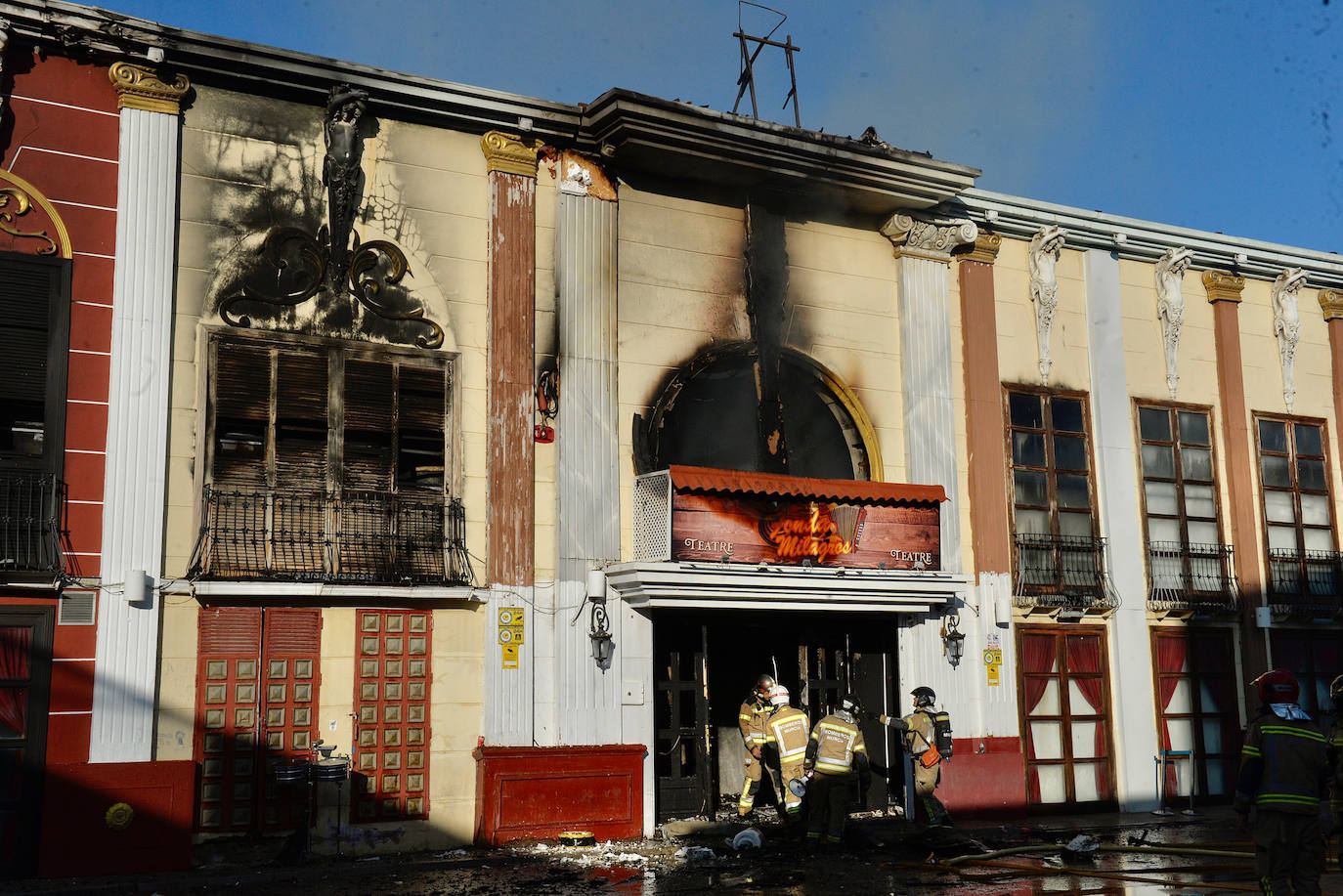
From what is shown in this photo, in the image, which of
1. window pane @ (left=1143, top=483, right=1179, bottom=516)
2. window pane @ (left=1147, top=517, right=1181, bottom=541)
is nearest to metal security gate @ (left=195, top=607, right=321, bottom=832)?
window pane @ (left=1147, top=517, right=1181, bottom=541)

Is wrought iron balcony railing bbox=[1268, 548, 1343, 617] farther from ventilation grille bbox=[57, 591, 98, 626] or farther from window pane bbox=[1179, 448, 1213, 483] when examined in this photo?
ventilation grille bbox=[57, 591, 98, 626]

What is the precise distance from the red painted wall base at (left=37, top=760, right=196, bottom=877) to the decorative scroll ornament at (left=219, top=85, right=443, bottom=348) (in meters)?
5.57

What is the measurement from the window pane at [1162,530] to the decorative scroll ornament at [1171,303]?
7.08ft

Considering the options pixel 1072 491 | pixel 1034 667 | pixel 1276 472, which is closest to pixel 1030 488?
pixel 1072 491

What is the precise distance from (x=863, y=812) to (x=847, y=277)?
7.84 m

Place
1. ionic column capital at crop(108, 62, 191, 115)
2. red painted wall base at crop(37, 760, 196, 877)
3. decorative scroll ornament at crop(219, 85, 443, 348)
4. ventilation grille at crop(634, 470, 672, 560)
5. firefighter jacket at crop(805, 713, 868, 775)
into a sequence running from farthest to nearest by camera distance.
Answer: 1. ventilation grille at crop(634, 470, 672, 560)
2. decorative scroll ornament at crop(219, 85, 443, 348)
3. ionic column capital at crop(108, 62, 191, 115)
4. firefighter jacket at crop(805, 713, 868, 775)
5. red painted wall base at crop(37, 760, 196, 877)

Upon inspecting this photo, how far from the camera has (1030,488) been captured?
21.4 meters

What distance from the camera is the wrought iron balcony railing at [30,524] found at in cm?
1453

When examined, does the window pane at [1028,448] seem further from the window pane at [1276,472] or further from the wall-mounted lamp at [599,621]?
the wall-mounted lamp at [599,621]

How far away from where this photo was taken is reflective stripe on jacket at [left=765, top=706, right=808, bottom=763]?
52.3 ft

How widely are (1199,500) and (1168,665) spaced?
113 inches

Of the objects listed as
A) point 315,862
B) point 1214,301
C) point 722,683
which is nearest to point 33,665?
point 315,862

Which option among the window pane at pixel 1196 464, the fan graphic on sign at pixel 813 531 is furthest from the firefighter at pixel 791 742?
the window pane at pixel 1196 464

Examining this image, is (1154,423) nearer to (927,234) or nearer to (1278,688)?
(927,234)
